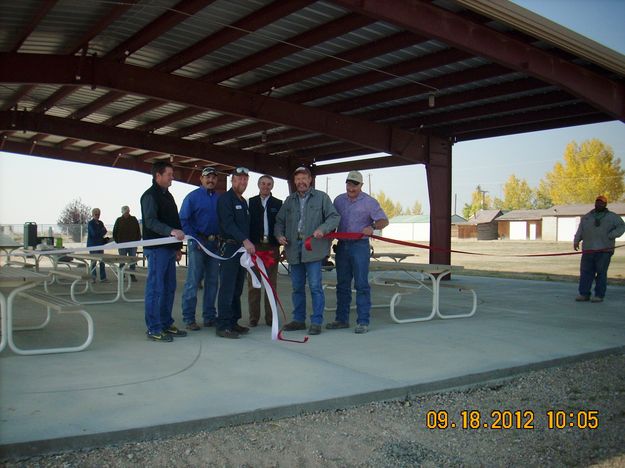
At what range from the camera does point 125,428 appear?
322cm

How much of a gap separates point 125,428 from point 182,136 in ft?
47.2

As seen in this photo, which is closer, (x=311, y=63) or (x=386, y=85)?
(x=311, y=63)

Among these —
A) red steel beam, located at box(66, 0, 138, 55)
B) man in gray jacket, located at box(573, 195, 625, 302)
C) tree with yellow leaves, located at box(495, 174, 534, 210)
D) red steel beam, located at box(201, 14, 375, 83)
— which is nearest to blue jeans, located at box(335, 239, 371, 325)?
red steel beam, located at box(201, 14, 375, 83)

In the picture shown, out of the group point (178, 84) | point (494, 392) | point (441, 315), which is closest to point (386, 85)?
point (178, 84)

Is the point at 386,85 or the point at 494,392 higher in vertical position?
the point at 386,85

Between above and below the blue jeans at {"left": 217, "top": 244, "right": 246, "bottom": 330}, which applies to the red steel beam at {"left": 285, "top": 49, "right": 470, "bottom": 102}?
above

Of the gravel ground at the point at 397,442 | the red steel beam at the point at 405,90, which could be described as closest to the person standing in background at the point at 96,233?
the red steel beam at the point at 405,90

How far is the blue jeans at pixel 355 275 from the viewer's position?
21.2ft

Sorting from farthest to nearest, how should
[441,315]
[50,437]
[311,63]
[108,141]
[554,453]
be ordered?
[108,141], [311,63], [441,315], [554,453], [50,437]

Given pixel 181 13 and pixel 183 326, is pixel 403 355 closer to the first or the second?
pixel 183 326

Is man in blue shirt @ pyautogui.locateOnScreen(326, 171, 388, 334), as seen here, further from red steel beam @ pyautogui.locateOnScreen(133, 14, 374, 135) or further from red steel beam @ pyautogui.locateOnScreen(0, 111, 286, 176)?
red steel beam @ pyautogui.locateOnScreen(0, 111, 286, 176)

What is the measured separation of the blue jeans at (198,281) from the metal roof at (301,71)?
330 centimetres

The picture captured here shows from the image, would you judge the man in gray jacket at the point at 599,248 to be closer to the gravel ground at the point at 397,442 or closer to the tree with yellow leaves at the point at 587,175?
the gravel ground at the point at 397,442

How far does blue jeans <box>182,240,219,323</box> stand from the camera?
651 cm
